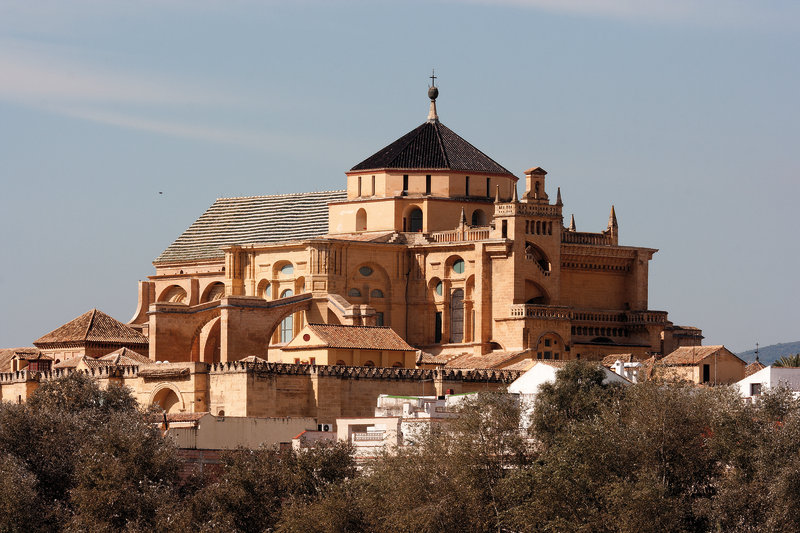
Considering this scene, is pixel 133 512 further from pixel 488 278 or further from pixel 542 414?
pixel 488 278

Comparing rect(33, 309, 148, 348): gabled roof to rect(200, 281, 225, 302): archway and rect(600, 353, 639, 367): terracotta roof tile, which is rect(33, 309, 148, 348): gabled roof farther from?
rect(600, 353, 639, 367): terracotta roof tile

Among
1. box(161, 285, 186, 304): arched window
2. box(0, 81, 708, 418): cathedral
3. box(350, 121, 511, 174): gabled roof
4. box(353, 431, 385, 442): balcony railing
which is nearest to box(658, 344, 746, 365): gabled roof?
box(0, 81, 708, 418): cathedral

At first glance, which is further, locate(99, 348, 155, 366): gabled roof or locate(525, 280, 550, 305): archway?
locate(525, 280, 550, 305): archway

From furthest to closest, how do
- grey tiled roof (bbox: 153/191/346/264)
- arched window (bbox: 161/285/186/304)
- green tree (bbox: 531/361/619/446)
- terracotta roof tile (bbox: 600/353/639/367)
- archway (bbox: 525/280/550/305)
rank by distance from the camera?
arched window (bbox: 161/285/186/304), grey tiled roof (bbox: 153/191/346/264), archway (bbox: 525/280/550/305), terracotta roof tile (bbox: 600/353/639/367), green tree (bbox: 531/361/619/446)

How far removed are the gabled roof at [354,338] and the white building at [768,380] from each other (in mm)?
14597

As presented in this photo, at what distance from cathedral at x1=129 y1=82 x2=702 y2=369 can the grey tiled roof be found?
10.5ft

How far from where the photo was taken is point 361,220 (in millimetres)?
91188

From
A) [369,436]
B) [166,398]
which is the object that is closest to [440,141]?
[166,398]

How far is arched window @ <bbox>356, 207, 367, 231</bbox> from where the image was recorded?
91062mm

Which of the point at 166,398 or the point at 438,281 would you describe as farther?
the point at 438,281

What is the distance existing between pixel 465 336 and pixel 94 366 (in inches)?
593

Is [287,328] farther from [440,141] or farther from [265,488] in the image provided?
[265,488]

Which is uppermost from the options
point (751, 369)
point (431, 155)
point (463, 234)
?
point (431, 155)

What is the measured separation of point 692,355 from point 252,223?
27.9 meters
